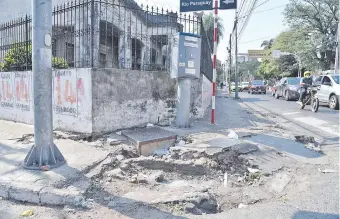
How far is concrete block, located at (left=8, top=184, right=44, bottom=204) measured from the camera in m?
3.39

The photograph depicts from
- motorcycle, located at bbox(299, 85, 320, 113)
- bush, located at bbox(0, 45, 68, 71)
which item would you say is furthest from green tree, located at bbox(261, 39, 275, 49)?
bush, located at bbox(0, 45, 68, 71)

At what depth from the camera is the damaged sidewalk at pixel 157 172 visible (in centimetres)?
335

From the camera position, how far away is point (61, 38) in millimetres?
7289

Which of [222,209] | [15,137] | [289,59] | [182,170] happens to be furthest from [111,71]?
[289,59]

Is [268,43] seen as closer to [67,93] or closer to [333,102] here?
[333,102]

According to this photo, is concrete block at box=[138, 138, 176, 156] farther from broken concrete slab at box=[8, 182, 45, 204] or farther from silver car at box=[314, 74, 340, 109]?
silver car at box=[314, 74, 340, 109]

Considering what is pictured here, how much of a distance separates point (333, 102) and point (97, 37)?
11846 mm

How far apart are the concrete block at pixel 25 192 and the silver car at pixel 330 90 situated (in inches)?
513

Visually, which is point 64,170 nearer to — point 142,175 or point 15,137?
point 142,175

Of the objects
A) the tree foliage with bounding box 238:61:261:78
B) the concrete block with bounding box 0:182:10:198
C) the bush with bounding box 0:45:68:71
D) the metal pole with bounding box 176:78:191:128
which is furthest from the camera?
the tree foliage with bounding box 238:61:261:78

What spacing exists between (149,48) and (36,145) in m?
4.30

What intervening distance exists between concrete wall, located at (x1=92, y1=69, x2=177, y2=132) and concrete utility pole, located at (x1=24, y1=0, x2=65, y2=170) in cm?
172

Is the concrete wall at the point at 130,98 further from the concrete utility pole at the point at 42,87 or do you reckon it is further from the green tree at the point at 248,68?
the green tree at the point at 248,68

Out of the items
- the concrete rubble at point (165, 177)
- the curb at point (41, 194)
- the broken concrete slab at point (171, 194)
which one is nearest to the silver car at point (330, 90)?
the concrete rubble at point (165, 177)
